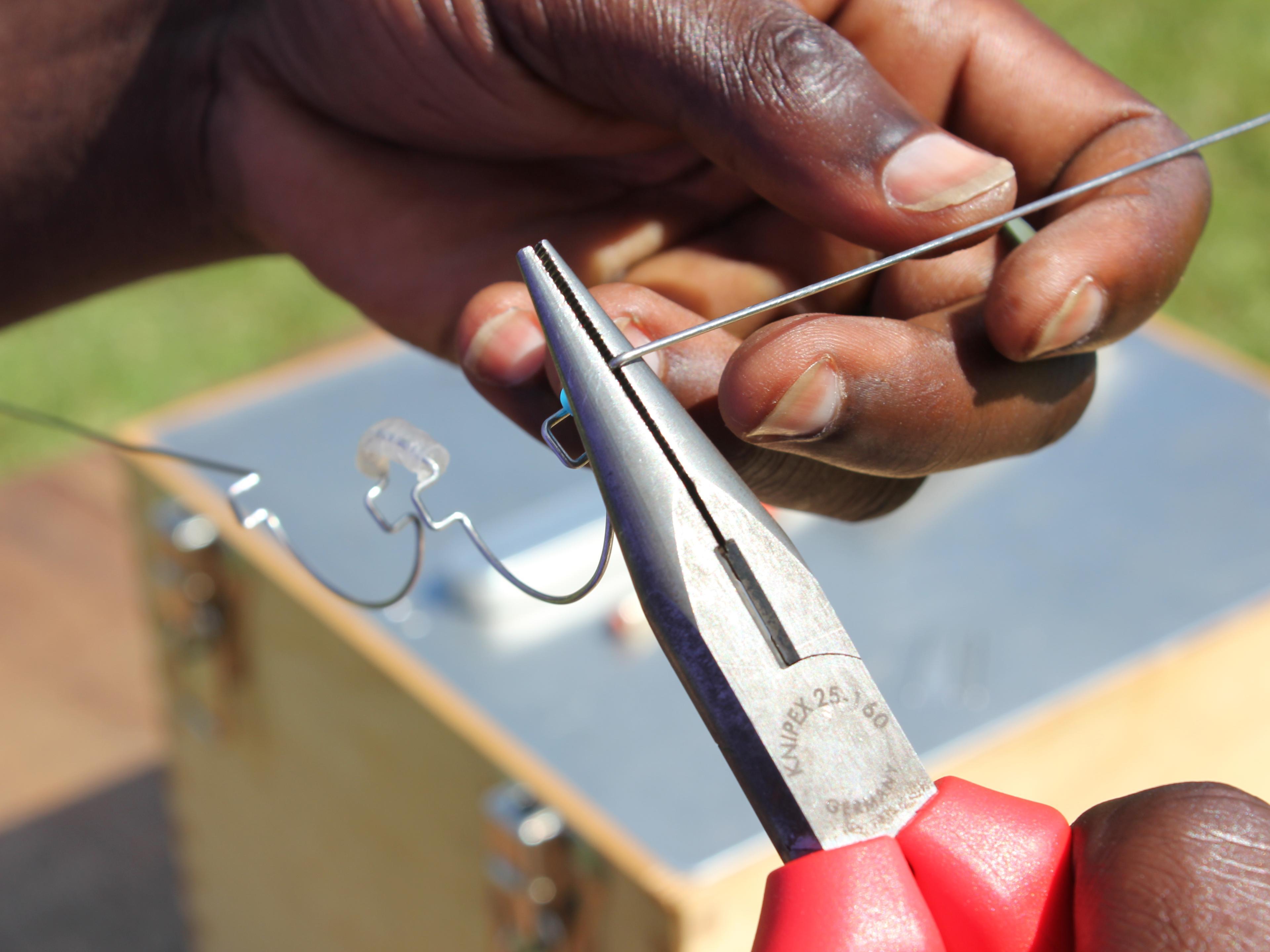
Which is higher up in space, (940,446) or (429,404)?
(940,446)

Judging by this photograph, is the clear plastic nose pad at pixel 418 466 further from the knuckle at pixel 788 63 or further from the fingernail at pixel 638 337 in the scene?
the knuckle at pixel 788 63

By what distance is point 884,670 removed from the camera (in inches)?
49.3

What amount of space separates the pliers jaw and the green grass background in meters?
2.72

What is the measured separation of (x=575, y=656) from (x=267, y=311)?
8.21ft

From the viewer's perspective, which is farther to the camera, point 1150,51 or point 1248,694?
point 1150,51

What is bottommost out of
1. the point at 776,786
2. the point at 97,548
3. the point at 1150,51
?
the point at 97,548

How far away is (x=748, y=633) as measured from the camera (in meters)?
0.53

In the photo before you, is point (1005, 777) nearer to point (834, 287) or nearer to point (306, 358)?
point (834, 287)

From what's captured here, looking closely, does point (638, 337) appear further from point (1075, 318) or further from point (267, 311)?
point (267, 311)

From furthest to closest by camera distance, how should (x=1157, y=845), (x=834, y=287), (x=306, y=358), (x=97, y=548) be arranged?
(x=97, y=548), (x=306, y=358), (x=834, y=287), (x=1157, y=845)

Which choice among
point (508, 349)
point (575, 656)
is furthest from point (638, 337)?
point (575, 656)

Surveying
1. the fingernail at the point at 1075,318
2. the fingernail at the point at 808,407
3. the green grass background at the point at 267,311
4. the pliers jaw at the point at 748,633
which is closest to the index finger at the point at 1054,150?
the fingernail at the point at 1075,318

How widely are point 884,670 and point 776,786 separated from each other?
764mm

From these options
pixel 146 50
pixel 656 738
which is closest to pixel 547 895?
pixel 656 738
